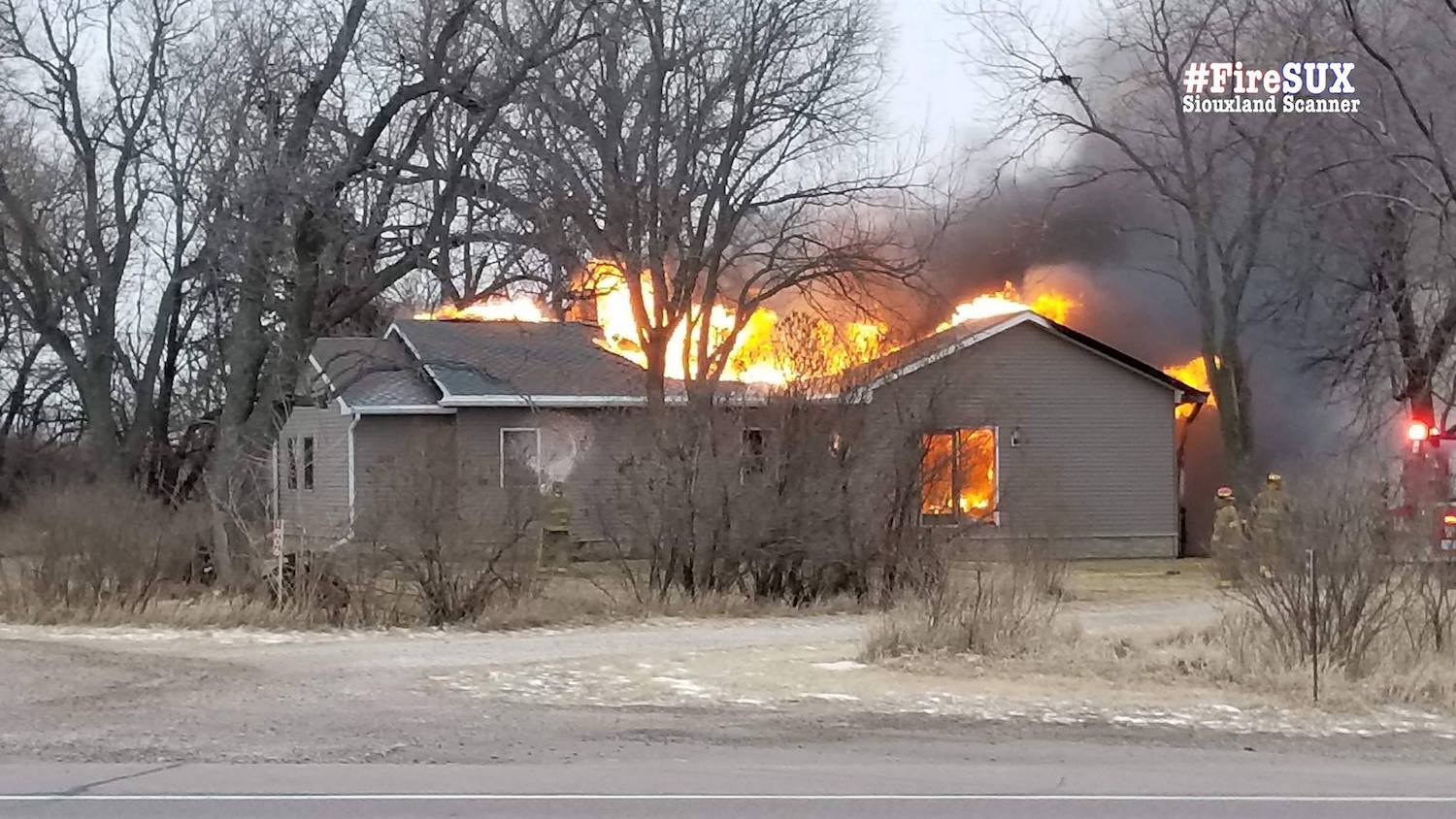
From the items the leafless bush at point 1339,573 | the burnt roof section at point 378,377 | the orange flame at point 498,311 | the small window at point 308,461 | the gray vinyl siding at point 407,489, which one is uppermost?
the orange flame at point 498,311

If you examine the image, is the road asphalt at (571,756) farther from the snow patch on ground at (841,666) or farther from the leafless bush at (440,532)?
the leafless bush at (440,532)

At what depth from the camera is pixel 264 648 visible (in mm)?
16297

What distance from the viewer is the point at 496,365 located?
3228 centimetres

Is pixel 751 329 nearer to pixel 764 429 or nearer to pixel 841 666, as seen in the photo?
pixel 764 429

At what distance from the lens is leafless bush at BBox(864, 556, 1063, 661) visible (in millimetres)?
15031

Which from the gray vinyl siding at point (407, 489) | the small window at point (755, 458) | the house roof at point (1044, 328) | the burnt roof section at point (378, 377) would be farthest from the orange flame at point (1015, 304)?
the gray vinyl siding at point (407, 489)

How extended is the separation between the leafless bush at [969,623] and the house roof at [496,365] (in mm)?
12666

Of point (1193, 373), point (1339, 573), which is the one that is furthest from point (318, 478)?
point (1339, 573)

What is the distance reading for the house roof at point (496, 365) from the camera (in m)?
30.9

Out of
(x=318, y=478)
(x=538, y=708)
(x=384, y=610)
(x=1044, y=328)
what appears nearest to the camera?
(x=538, y=708)

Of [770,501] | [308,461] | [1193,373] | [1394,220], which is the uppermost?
[1394,220]

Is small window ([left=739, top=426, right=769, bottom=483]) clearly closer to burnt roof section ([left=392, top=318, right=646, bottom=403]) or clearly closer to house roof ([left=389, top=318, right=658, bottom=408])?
house roof ([left=389, top=318, right=658, bottom=408])

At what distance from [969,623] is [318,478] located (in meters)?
19.3

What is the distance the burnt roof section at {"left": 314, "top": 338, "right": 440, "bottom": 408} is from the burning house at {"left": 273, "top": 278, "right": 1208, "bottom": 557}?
56 millimetres
